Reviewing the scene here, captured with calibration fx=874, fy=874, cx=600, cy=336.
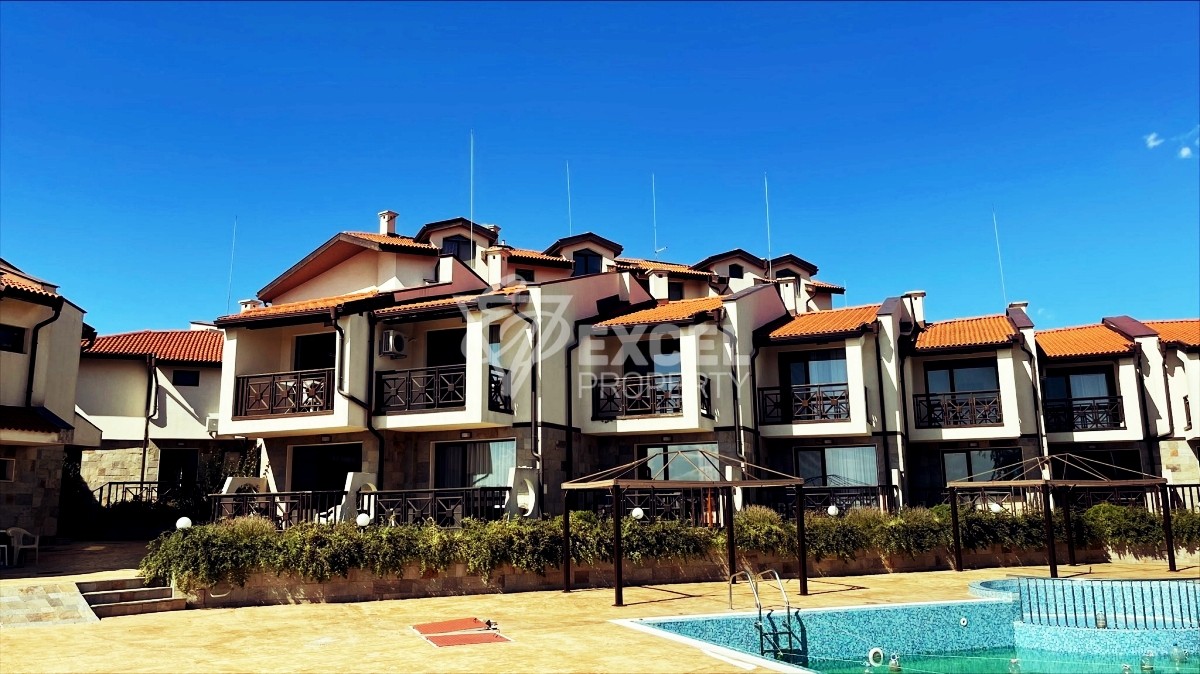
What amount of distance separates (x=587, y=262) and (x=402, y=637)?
2813cm

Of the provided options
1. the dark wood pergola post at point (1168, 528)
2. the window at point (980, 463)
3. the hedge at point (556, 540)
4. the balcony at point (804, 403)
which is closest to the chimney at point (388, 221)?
the balcony at point (804, 403)

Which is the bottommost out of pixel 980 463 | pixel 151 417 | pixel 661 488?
pixel 661 488

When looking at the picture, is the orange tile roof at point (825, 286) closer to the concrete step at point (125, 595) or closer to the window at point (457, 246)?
the window at point (457, 246)

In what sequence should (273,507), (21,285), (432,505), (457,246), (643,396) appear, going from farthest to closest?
(457,246), (643,396), (21,285), (273,507), (432,505)

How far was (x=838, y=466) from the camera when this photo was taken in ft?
86.9

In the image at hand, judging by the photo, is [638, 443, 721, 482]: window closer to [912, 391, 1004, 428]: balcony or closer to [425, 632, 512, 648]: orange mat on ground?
[912, 391, 1004, 428]: balcony

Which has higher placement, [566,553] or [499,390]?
[499,390]

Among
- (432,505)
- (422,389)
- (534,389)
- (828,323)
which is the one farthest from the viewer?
(828,323)

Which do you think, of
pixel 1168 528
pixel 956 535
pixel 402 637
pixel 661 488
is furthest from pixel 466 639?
pixel 1168 528

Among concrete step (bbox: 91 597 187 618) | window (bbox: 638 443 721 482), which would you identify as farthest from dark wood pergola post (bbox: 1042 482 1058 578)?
concrete step (bbox: 91 597 187 618)

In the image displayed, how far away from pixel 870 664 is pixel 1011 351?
53.0 ft

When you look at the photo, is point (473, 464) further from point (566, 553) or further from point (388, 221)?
point (388, 221)

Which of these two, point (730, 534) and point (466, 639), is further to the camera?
point (730, 534)

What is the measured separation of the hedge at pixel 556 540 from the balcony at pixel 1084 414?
6105 millimetres
